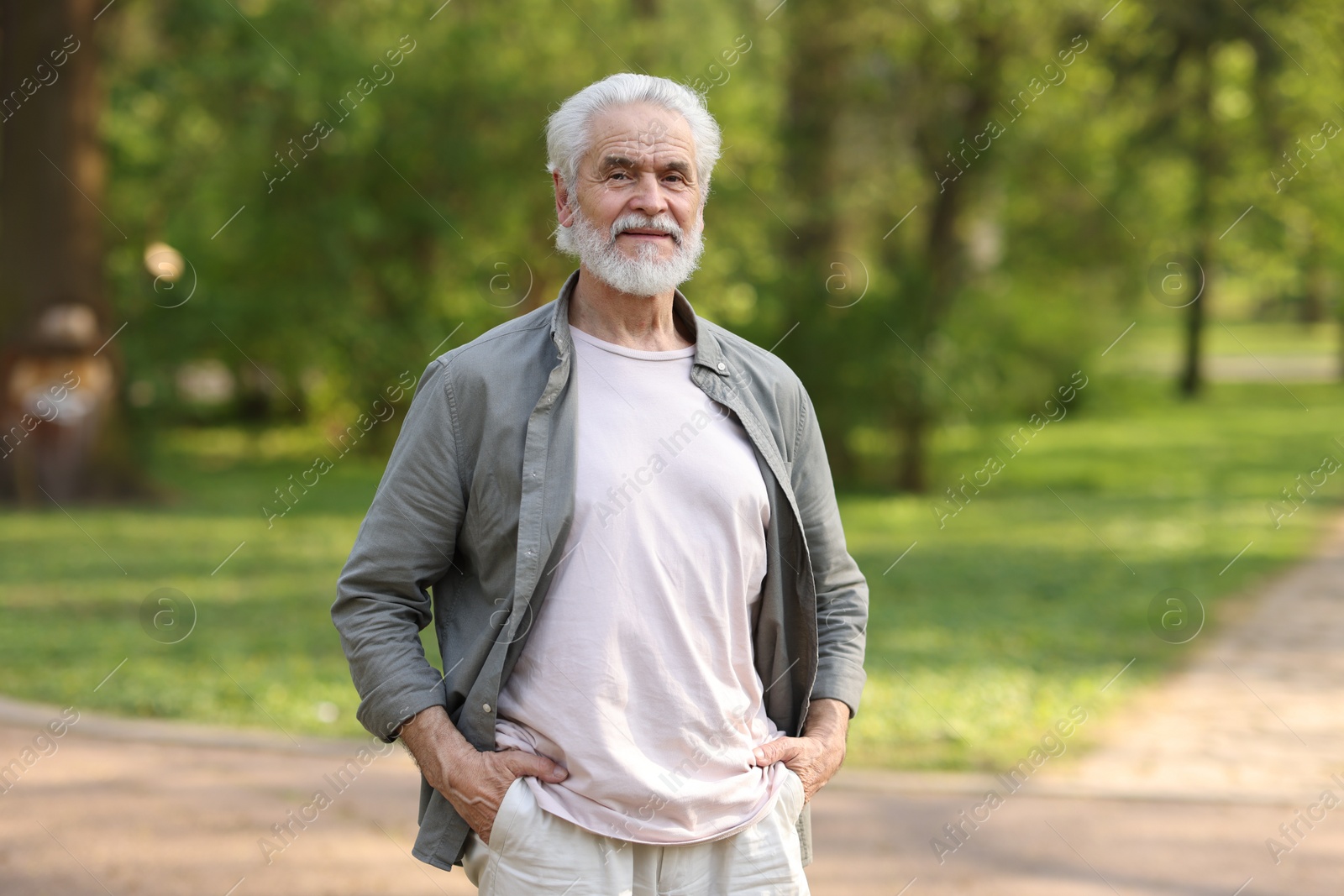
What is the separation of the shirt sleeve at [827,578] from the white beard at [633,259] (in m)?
0.40

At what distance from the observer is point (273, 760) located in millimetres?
5867

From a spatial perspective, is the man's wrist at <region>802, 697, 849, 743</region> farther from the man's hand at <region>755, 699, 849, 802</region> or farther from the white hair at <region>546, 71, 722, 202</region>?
the white hair at <region>546, 71, 722, 202</region>

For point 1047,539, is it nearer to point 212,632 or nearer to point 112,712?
point 212,632

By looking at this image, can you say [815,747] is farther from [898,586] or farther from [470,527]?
[898,586]

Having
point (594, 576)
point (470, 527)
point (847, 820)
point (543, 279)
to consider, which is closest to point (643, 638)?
point (594, 576)

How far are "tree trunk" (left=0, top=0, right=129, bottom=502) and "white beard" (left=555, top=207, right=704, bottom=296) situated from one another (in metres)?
13.2

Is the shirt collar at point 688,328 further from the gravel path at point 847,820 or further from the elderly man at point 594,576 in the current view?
the gravel path at point 847,820

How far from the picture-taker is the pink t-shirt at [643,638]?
7.41ft

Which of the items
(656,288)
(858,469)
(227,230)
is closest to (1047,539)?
(858,469)

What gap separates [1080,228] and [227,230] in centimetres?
1432

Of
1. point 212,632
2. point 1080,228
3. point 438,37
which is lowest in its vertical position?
point 212,632

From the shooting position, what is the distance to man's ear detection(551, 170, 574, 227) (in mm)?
2428

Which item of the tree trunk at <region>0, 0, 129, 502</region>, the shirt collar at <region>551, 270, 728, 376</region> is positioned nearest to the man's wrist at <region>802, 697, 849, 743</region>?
the shirt collar at <region>551, 270, 728, 376</region>

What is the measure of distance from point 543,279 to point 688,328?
16670 millimetres
